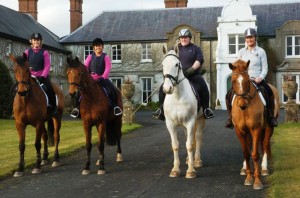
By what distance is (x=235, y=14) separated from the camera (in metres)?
35.5

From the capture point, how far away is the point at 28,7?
4234cm

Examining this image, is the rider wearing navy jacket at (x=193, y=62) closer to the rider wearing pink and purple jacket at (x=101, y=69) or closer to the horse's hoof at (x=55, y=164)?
the rider wearing pink and purple jacket at (x=101, y=69)

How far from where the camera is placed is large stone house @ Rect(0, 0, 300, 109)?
3519 centimetres

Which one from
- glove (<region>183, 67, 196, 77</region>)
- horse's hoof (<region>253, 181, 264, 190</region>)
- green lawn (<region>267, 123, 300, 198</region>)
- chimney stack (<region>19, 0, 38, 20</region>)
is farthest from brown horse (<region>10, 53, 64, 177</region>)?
chimney stack (<region>19, 0, 38, 20</region>)

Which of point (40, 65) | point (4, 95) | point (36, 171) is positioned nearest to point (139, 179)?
point (36, 171)

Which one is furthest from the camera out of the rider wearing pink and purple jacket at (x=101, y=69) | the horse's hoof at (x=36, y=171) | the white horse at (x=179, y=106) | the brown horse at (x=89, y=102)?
the rider wearing pink and purple jacket at (x=101, y=69)

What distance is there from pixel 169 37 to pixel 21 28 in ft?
41.8

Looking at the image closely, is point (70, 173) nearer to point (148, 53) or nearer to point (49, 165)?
point (49, 165)

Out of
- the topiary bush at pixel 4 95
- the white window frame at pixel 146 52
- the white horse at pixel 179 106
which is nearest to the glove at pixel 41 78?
the white horse at pixel 179 106

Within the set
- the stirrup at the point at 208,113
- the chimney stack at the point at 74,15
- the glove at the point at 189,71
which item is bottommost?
the stirrup at the point at 208,113

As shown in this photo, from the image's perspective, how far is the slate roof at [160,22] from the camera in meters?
37.1

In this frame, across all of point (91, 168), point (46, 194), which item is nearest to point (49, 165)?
point (91, 168)

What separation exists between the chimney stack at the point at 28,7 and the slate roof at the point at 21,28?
1.88 m

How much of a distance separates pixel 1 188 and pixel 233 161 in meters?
5.36
